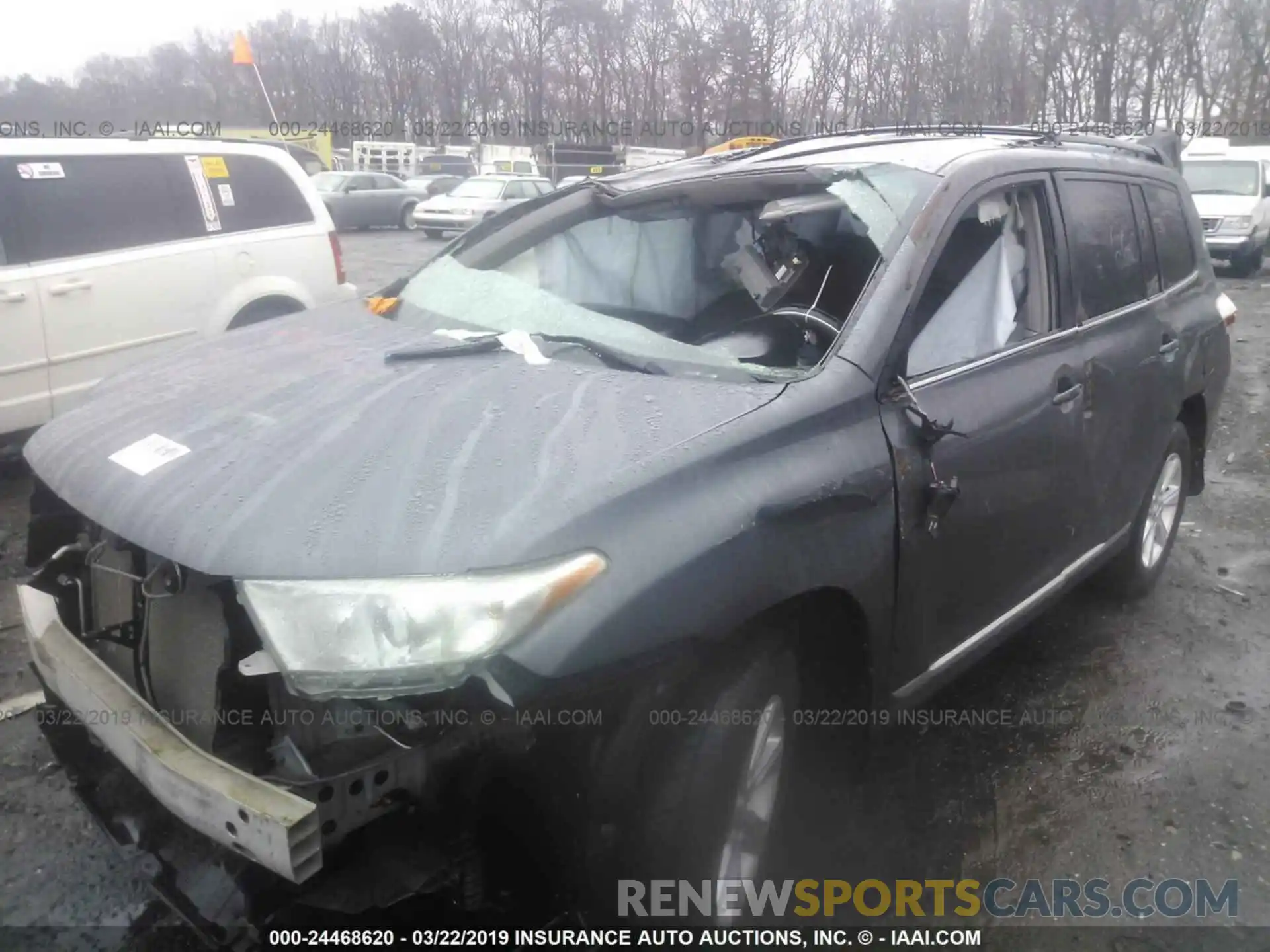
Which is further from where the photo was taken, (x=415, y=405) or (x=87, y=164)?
(x=87, y=164)

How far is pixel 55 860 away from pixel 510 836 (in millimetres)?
1594

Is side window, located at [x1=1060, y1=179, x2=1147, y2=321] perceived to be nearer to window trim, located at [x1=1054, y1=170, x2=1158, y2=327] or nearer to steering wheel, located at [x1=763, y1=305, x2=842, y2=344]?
window trim, located at [x1=1054, y1=170, x2=1158, y2=327]

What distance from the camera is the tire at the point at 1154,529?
13.4 ft

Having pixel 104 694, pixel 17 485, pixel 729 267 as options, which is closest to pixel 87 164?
pixel 17 485

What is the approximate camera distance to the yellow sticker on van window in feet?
20.5

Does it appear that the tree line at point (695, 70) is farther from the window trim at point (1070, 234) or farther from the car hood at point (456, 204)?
the window trim at point (1070, 234)

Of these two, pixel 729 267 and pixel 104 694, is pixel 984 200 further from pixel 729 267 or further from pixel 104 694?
pixel 104 694

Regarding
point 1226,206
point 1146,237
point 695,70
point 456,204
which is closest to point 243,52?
point 456,204

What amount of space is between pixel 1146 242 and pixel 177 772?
3758 millimetres

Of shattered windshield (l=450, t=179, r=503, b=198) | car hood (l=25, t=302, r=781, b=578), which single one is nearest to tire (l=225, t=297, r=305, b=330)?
car hood (l=25, t=302, r=781, b=578)

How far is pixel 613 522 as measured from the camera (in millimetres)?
1837

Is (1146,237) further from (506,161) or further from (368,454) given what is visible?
(506,161)

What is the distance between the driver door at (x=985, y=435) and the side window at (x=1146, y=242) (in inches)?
32.1

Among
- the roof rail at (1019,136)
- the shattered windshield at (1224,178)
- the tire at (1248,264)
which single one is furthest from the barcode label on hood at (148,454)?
the shattered windshield at (1224,178)
